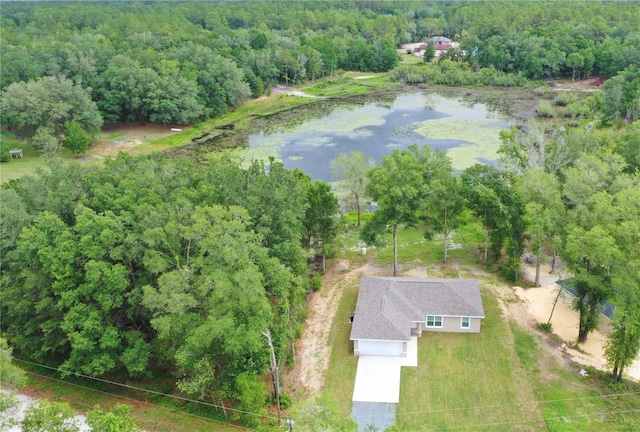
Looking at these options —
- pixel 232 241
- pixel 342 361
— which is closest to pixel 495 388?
pixel 342 361

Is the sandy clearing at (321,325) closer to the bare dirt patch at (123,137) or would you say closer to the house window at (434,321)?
the house window at (434,321)

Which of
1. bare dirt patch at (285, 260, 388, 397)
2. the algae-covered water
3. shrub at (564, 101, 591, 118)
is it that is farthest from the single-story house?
shrub at (564, 101, 591, 118)

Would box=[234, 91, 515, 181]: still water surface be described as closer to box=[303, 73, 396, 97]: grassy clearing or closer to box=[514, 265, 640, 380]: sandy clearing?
box=[303, 73, 396, 97]: grassy clearing

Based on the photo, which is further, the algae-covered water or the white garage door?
the algae-covered water

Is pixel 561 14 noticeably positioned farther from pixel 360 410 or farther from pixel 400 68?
pixel 360 410

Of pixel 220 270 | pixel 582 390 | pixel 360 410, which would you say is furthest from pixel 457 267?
pixel 220 270

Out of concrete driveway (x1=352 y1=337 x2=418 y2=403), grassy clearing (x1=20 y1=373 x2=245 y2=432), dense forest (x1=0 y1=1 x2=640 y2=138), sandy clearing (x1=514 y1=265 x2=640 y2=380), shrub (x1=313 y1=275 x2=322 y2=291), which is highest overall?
dense forest (x1=0 y1=1 x2=640 y2=138)
